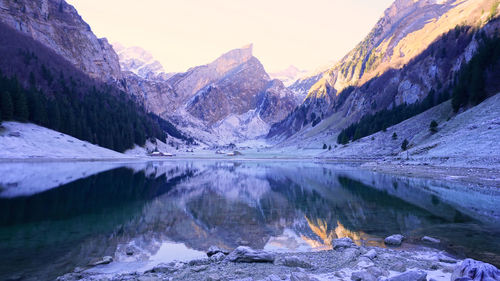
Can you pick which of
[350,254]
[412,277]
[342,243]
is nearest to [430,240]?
[342,243]

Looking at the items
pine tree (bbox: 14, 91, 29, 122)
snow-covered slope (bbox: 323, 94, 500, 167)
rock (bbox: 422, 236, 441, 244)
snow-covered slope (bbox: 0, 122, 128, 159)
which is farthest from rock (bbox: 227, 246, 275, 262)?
pine tree (bbox: 14, 91, 29, 122)

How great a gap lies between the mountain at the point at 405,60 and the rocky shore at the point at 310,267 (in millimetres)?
95298

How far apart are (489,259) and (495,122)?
39529mm

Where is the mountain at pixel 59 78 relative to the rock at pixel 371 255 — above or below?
above

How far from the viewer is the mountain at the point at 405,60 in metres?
95.9

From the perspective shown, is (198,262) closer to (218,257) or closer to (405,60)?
(218,257)

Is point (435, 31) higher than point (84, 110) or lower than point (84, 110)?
higher

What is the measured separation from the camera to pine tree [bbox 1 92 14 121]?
5964cm

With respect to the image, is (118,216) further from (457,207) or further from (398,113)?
(398,113)

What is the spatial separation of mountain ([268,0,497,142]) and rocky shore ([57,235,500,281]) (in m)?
95.3

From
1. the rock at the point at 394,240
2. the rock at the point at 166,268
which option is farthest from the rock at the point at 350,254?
the rock at the point at 166,268

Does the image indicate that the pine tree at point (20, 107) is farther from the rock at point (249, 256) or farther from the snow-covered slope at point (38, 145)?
the rock at point (249, 256)

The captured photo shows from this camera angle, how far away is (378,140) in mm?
76000

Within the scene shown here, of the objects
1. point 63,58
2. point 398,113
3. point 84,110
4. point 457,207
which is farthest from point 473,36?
point 63,58
